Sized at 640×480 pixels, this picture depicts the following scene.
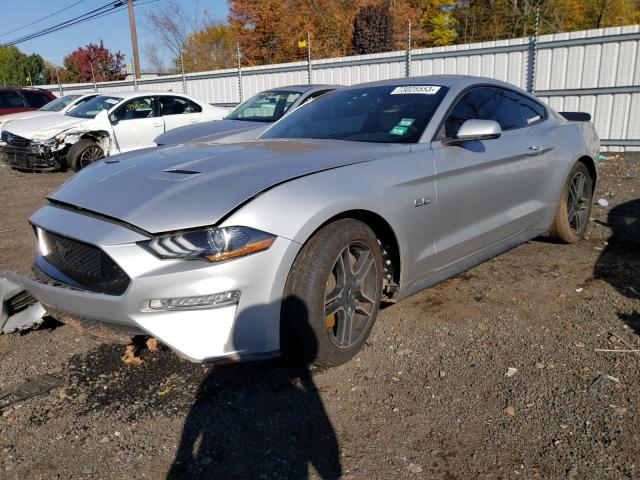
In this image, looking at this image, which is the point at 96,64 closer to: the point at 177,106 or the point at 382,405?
the point at 177,106

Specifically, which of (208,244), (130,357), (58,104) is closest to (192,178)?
(208,244)

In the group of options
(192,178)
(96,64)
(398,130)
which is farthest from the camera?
(96,64)

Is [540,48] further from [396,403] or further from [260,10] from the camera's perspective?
[260,10]

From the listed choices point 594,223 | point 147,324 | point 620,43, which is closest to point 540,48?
point 620,43

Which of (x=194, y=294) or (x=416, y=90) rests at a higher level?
(x=416, y=90)

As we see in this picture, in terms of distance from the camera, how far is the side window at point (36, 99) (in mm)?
15938

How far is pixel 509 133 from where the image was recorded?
4184 mm

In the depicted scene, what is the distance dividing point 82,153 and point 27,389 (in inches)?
321

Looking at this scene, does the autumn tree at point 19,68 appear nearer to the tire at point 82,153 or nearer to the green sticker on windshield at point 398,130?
the tire at point 82,153

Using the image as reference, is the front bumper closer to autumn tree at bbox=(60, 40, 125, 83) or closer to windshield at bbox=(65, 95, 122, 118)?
windshield at bbox=(65, 95, 122, 118)

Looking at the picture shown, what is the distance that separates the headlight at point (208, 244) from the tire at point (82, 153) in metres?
8.50

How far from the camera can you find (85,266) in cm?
262

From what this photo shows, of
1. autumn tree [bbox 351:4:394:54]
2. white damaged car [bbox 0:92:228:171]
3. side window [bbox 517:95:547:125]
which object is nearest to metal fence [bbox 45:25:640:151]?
white damaged car [bbox 0:92:228:171]

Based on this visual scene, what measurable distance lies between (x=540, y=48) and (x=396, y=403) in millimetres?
9606
